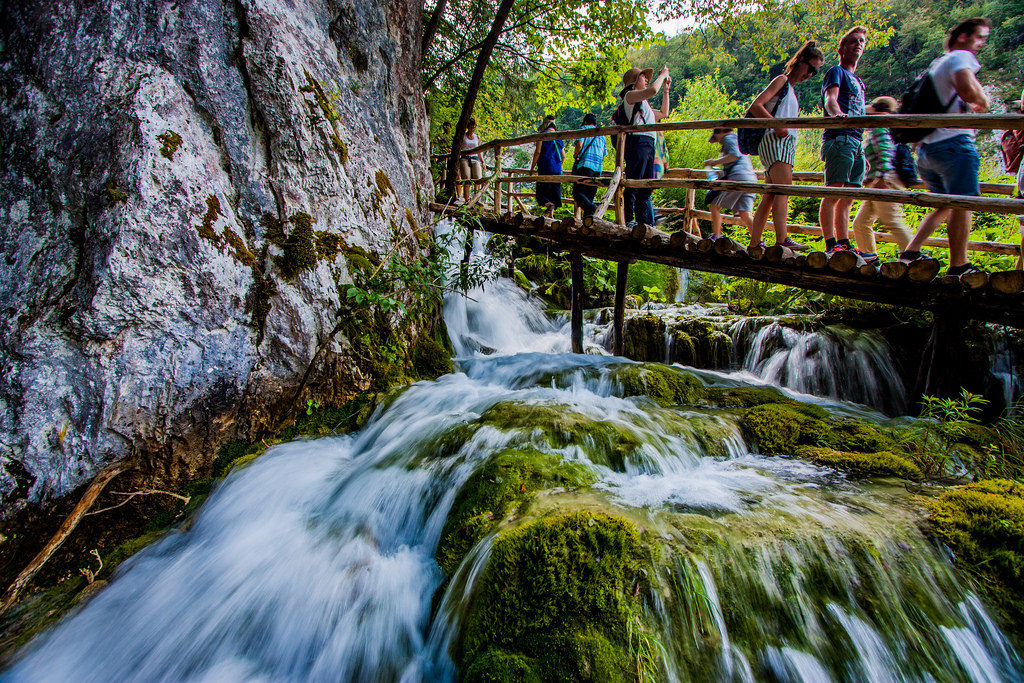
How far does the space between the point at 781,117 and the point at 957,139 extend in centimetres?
138

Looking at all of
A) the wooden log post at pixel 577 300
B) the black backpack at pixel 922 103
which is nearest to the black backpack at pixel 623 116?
the wooden log post at pixel 577 300

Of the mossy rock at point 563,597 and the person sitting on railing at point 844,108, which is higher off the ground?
the person sitting on railing at point 844,108

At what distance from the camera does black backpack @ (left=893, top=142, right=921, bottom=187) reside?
179 inches

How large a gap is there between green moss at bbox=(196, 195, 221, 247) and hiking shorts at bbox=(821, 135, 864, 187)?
573cm

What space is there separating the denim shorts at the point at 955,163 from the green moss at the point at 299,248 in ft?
18.7

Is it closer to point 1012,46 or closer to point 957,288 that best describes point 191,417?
point 957,288

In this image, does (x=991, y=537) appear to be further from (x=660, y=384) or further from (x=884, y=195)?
(x=884, y=195)

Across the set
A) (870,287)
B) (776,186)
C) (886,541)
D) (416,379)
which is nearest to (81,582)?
(416,379)

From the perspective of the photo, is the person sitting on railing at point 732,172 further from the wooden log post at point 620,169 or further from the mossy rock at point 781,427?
the mossy rock at point 781,427

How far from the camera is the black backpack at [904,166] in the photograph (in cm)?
456

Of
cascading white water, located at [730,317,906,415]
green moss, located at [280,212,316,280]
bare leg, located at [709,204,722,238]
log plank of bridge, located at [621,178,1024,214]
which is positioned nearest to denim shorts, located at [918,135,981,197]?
log plank of bridge, located at [621,178,1024,214]

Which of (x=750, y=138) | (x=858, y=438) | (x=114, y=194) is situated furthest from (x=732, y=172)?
(x=114, y=194)

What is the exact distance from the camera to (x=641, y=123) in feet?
18.6

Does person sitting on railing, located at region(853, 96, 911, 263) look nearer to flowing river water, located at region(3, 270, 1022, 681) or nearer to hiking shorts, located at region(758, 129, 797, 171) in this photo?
hiking shorts, located at region(758, 129, 797, 171)
